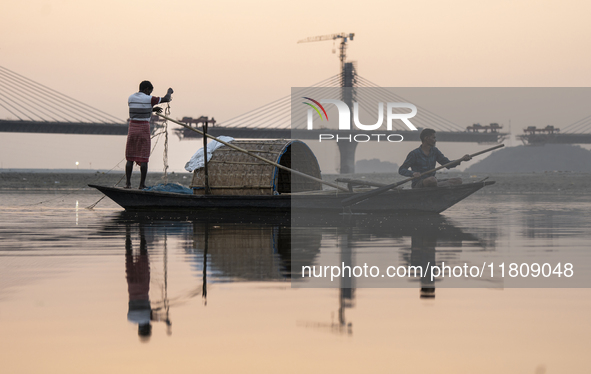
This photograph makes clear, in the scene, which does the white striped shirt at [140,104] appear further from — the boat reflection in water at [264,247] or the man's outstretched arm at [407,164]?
the man's outstretched arm at [407,164]

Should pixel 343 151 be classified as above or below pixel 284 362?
above

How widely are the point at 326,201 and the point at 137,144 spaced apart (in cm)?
455

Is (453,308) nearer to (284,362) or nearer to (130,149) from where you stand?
(284,362)

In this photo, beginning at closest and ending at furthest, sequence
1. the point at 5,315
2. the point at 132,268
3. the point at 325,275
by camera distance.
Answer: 1. the point at 5,315
2. the point at 325,275
3. the point at 132,268

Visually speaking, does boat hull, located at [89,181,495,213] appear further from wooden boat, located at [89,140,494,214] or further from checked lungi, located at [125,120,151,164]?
checked lungi, located at [125,120,151,164]

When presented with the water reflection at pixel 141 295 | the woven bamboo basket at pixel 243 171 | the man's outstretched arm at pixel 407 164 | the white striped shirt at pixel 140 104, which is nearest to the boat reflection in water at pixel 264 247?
the water reflection at pixel 141 295

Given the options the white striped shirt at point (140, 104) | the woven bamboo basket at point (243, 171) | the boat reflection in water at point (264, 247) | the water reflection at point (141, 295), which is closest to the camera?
the water reflection at point (141, 295)

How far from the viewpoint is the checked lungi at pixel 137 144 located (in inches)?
591

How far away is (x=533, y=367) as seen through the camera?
3.14 metres

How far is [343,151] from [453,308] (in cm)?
Answer: 7928

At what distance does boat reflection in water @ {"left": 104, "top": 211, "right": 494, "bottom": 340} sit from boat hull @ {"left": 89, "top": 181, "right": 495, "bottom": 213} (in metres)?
0.44

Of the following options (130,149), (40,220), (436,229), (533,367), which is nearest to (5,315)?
(533,367)

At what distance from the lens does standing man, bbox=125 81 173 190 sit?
14.5 m

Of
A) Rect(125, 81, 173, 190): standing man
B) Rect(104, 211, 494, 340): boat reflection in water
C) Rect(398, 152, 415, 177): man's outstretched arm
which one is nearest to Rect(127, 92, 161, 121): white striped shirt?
Rect(125, 81, 173, 190): standing man
